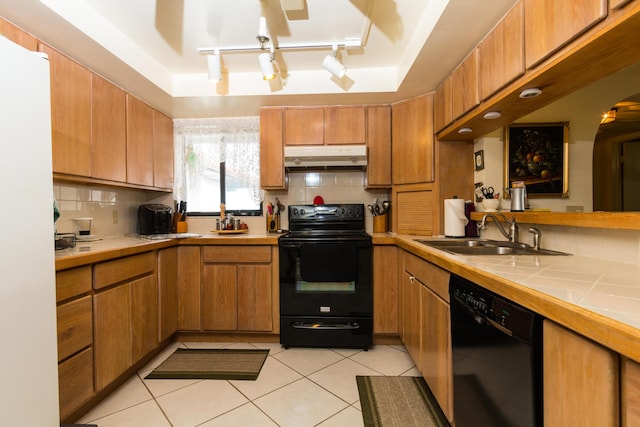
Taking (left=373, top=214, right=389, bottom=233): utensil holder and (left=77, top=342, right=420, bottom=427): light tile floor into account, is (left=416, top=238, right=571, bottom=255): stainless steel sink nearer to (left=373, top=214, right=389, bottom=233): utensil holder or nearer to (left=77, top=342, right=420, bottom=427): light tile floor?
(left=373, top=214, right=389, bottom=233): utensil holder

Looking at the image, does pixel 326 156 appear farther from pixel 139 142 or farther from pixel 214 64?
pixel 139 142

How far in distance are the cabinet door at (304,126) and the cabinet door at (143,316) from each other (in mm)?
1609

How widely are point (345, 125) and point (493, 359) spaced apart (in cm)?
208

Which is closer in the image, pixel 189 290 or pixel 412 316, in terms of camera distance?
pixel 412 316

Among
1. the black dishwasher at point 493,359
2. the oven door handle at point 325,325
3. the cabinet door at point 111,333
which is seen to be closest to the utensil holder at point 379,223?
the oven door handle at point 325,325

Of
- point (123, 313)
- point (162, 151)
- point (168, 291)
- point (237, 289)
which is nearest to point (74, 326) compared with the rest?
point (123, 313)

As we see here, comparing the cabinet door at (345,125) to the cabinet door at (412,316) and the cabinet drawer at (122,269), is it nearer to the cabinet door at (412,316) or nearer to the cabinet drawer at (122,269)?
the cabinet door at (412,316)

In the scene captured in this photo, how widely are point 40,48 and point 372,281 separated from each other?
100 inches

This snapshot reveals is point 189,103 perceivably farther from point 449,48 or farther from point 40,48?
point 449,48

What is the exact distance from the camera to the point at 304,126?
2.54 metres

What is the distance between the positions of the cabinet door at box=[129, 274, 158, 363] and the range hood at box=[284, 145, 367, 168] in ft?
4.78

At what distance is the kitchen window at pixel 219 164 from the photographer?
2.83 m

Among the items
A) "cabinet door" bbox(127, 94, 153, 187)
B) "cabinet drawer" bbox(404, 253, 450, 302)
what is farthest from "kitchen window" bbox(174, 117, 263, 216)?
"cabinet drawer" bbox(404, 253, 450, 302)

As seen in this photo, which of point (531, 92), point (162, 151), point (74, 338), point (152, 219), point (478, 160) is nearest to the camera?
point (531, 92)
